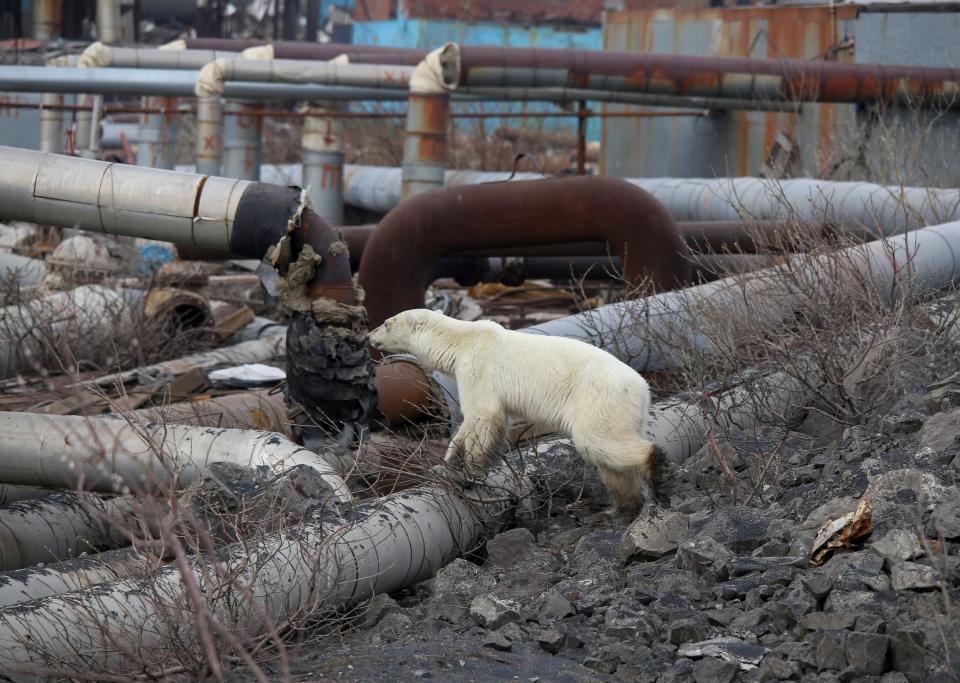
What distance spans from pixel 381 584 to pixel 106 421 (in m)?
2.05

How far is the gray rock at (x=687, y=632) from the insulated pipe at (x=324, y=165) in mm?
11989

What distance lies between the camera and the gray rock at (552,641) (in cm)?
413

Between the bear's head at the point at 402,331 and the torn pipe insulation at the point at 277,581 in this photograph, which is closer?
the torn pipe insulation at the point at 277,581

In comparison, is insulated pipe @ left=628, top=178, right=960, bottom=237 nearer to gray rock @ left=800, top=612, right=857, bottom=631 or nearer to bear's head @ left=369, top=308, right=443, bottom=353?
bear's head @ left=369, top=308, right=443, bottom=353

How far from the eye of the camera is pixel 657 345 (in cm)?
691

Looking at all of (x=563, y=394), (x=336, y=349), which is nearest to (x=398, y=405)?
(x=336, y=349)

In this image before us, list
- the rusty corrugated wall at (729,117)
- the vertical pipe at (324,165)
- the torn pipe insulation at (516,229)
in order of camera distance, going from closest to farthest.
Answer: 1. the torn pipe insulation at (516,229)
2. the rusty corrugated wall at (729,117)
3. the vertical pipe at (324,165)

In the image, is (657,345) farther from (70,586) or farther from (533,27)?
(533,27)

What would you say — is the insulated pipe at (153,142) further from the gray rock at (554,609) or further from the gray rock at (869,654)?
the gray rock at (869,654)

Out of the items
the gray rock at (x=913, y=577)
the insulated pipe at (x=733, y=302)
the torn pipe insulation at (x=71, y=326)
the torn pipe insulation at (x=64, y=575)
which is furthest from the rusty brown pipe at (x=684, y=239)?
the gray rock at (x=913, y=577)

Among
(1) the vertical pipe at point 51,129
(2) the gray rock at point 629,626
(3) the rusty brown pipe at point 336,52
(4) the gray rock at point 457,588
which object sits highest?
(3) the rusty brown pipe at point 336,52

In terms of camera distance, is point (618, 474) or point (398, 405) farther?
point (398, 405)

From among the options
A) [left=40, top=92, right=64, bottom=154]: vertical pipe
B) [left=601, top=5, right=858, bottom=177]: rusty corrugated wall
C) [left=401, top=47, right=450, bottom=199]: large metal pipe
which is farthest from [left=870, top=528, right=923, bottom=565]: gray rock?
[left=40, top=92, right=64, bottom=154]: vertical pipe

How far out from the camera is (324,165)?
15.6 m
